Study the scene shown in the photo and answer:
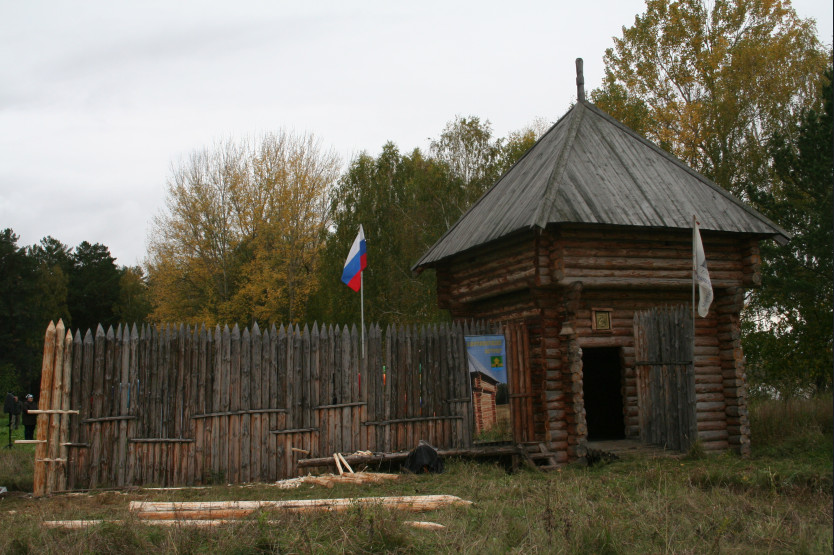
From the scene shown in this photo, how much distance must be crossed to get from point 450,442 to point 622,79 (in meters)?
22.3

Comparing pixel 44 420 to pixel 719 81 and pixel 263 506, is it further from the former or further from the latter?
pixel 719 81

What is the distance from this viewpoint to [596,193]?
45.7 ft

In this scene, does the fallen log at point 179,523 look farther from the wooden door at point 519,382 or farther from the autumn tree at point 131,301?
the autumn tree at point 131,301

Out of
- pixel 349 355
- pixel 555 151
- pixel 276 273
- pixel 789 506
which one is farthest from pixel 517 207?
pixel 276 273

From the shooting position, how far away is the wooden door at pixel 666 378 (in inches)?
530

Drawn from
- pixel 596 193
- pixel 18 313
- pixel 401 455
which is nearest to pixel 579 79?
pixel 596 193

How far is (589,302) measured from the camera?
14109 mm

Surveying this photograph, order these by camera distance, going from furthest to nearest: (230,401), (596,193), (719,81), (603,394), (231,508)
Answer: (719,81) < (603,394) < (596,193) < (230,401) < (231,508)

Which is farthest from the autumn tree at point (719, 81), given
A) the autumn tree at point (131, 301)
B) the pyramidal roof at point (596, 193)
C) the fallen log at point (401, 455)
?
the autumn tree at point (131, 301)

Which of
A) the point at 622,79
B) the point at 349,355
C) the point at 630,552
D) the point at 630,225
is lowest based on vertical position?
the point at 630,552

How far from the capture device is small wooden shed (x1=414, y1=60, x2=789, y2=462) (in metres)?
13.2

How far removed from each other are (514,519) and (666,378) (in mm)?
7403

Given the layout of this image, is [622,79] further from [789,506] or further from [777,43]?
[789,506]

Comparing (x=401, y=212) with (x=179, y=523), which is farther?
(x=401, y=212)
